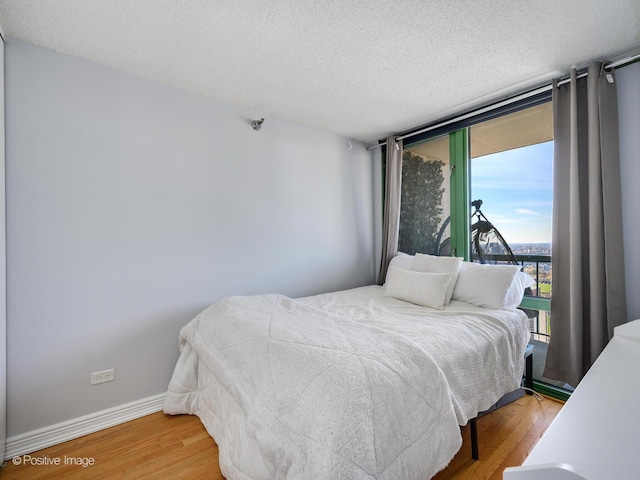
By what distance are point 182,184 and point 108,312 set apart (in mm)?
1036

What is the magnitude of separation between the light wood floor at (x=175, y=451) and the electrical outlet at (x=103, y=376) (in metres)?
0.31

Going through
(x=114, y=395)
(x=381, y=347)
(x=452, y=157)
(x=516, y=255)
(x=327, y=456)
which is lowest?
(x=114, y=395)

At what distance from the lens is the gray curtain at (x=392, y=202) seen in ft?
10.6

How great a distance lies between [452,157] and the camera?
286 cm

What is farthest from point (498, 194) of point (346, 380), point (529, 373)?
point (346, 380)

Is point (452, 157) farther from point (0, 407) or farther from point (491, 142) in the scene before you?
point (0, 407)

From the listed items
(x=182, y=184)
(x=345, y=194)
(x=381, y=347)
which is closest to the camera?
(x=381, y=347)

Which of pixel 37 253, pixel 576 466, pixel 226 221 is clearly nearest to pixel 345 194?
pixel 226 221

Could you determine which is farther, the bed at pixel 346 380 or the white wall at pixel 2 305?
the white wall at pixel 2 305

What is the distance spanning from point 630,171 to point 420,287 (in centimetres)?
155

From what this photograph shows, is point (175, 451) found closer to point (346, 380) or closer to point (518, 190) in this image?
point (346, 380)

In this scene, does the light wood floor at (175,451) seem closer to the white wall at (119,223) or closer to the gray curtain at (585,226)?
the white wall at (119,223)

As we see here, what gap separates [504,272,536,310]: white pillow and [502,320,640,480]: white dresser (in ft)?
3.93

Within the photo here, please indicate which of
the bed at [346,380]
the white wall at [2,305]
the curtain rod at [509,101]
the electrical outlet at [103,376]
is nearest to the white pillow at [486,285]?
the bed at [346,380]
